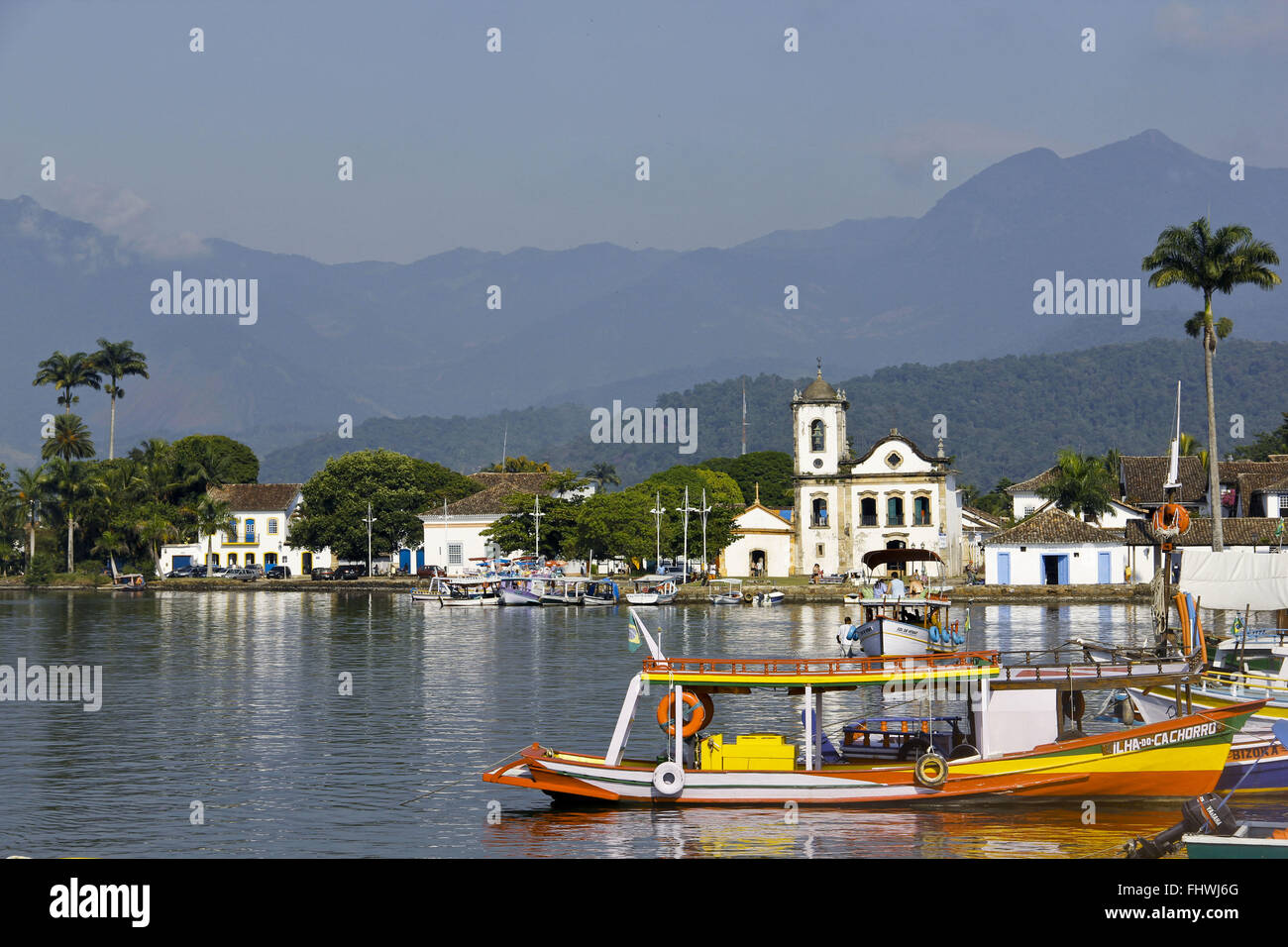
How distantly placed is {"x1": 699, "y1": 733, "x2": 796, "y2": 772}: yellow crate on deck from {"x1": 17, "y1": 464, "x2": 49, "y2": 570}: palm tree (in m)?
112

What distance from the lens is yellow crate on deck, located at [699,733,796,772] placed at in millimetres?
23578

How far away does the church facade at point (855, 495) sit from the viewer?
106938mm

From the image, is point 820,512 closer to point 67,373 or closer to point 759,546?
point 759,546

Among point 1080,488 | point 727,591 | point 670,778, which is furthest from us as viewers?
point 1080,488

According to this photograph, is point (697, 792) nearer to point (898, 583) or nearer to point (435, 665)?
point (898, 583)

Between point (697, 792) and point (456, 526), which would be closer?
point (697, 792)

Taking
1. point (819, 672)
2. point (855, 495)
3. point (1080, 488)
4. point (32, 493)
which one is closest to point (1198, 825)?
point (819, 672)

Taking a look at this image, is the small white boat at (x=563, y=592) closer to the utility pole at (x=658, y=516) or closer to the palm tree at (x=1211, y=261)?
the utility pole at (x=658, y=516)

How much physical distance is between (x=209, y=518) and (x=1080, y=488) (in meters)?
78.2

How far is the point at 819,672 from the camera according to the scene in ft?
76.9

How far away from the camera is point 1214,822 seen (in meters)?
16.0

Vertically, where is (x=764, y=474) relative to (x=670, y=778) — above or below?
above
